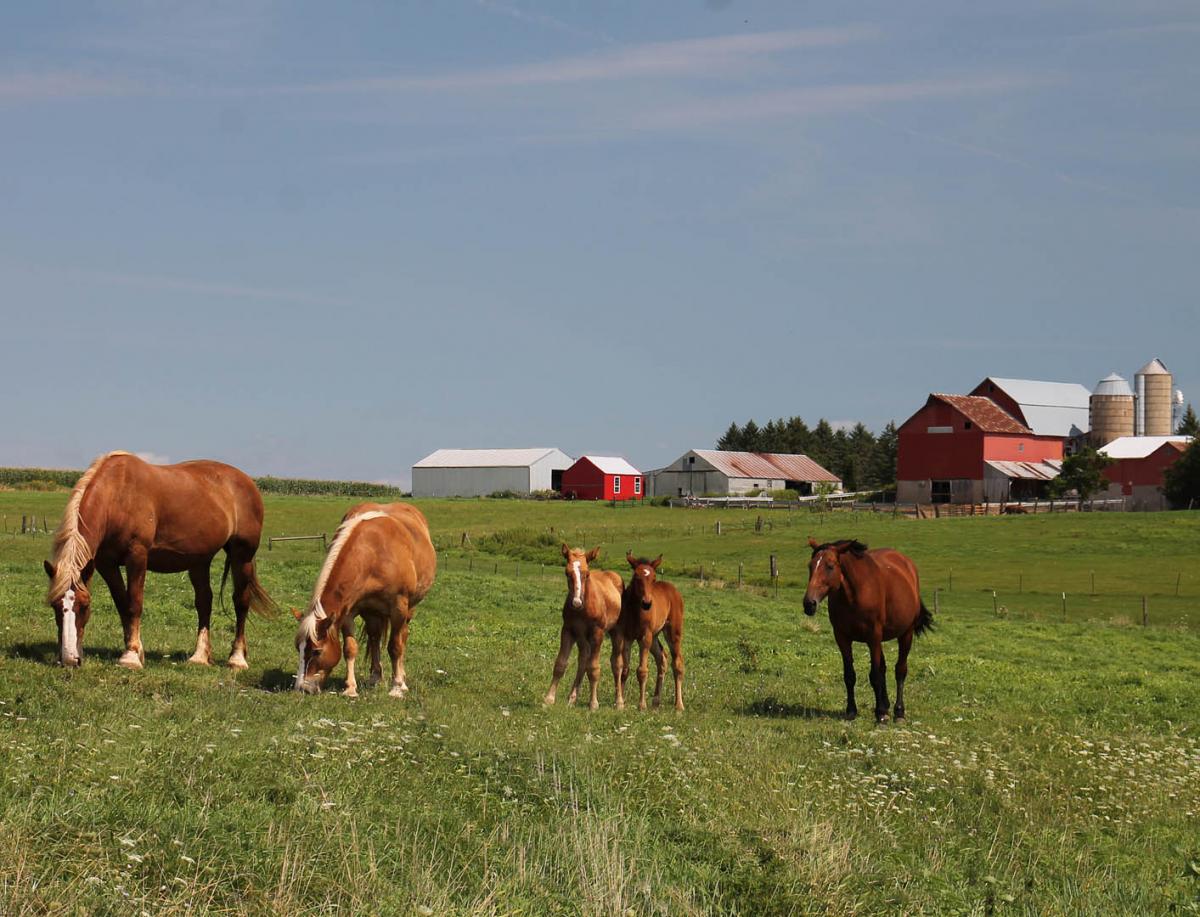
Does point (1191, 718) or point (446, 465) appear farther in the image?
point (446, 465)

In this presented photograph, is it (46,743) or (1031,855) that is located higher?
(46,743)

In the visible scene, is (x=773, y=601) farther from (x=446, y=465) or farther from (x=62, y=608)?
(x=446, y=465)

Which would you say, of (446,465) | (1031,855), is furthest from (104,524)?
(446,465)

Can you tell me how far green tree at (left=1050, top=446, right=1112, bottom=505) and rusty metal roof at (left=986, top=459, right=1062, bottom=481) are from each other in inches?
153

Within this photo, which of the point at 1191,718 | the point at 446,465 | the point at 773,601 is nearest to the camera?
the point at 1191,718

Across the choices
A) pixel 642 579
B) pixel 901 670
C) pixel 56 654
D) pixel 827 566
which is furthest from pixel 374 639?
pixel 901 670

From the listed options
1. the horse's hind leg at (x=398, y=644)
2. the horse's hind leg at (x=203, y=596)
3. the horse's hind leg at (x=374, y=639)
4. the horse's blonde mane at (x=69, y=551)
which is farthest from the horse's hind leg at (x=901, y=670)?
the horse's blonde mane at (x=69, y=551)

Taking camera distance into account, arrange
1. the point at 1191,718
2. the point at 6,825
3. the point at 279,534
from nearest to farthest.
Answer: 1. the point at 6,825
2. the point at 1191,718
3. the point at 279,534

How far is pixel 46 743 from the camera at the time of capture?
30.0 ft

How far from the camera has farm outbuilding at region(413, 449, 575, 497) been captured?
12081 centimetres

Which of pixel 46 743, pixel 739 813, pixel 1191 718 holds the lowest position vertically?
pixel 1191 718

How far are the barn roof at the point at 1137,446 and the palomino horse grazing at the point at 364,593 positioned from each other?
88684 millimetres

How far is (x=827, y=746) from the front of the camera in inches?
527

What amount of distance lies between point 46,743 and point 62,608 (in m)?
4.47
